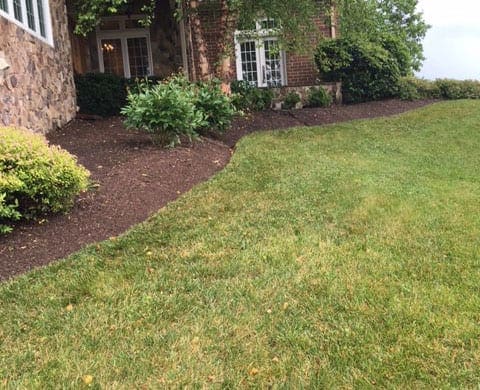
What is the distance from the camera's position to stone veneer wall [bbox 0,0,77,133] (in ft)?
23.8

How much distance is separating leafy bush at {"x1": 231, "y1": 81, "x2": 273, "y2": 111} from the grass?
20.8 feet

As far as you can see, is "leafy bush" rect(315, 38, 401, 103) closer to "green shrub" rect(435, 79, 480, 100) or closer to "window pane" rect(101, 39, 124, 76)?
"green shrub" rect(435, 79, 480, 100)

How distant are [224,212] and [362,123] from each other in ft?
21.1

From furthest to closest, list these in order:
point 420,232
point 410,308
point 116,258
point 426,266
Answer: point 420,232 < point 116,258 < point 426,266 < point 410,308

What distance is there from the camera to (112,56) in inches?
629

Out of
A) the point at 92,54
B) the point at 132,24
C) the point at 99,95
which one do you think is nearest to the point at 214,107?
the point at 99,95

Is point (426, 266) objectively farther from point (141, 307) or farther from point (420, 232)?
point (141, 307)

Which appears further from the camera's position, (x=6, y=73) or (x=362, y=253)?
(x=6, y=73)

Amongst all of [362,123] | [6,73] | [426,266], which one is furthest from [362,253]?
[362,123]

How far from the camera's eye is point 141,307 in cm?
340

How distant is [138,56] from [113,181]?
35.5 feet

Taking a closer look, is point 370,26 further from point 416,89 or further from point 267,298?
point 267,298

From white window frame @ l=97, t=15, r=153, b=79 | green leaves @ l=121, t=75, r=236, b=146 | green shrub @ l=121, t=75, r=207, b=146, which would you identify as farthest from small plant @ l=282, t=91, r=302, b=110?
green shrub @ l=121, t=75, r=207, b=146

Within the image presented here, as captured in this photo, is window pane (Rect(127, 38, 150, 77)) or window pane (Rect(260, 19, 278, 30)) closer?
window pane (Rect(260, 19, 278, 30))
